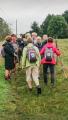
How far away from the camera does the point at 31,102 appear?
1491cm

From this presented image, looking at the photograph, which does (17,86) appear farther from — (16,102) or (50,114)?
(50,114)

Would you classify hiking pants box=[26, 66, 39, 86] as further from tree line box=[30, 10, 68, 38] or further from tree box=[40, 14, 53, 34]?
tree box=[40, 14, 53, 34]

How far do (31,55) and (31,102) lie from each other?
2.26 m

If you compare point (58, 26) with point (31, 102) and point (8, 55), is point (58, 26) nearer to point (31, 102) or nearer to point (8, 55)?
point (8, 55)

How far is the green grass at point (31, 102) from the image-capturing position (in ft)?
43.2

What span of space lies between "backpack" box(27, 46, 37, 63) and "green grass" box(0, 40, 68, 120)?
1.04 meters

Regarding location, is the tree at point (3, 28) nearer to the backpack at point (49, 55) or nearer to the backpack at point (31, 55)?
the backpack at point (49, 55)

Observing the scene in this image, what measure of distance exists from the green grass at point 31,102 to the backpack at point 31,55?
3.41 ft

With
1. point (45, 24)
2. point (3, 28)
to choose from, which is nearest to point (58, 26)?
point (45, 24)

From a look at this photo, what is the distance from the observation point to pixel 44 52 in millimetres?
17875

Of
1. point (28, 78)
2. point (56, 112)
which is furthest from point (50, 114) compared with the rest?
point (28, 78)

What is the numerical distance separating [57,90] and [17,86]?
1644 mm

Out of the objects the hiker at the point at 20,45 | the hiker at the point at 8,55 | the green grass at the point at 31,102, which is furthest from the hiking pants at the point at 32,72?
the hiker at the point at 20,45

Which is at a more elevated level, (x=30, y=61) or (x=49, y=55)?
(x=49, y=55)
